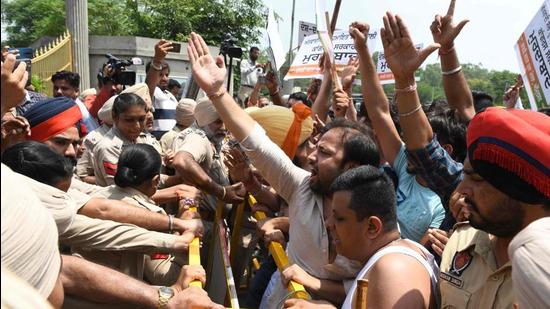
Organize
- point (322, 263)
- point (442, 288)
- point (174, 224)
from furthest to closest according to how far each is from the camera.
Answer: point (174, 224) < point (322, 263) < point (442, 288)

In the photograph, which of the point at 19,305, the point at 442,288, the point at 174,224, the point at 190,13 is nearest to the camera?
the point at 19,305

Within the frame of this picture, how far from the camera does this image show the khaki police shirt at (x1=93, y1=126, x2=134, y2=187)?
13.8 feet

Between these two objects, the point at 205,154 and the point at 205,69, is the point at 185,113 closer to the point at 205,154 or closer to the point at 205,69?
the point at 205,154

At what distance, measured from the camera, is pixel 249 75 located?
10.6 m

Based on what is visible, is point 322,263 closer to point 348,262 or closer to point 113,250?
point 348,262

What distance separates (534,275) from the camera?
1139 mm

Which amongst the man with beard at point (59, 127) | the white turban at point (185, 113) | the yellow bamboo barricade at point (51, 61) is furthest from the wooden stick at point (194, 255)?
the yellow bamboo barricade at point (51, 61)

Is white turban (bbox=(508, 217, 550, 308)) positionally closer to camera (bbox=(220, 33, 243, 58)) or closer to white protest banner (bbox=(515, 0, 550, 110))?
white protest banner (bbox=(515, 0, 550, 110))

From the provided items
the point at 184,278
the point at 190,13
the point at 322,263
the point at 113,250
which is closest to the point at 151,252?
the point at 113,250

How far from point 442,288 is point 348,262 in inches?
24.9

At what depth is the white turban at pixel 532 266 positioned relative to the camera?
1130 mm

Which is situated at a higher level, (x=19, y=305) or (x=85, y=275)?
(x=19, y=305)

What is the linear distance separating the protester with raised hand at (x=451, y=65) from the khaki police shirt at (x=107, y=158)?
2423 mm

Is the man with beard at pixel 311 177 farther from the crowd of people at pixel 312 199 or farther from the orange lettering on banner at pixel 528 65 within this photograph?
the orange lettering on banner at pixel 528 65
